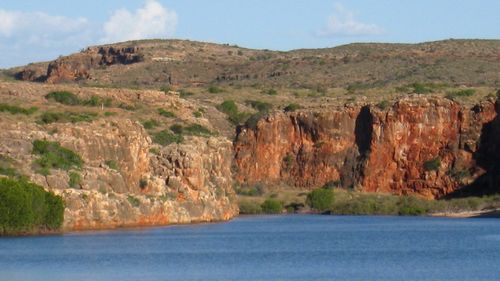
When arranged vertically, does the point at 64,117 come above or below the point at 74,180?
above

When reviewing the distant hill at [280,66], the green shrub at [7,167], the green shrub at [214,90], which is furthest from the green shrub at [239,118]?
the green shrub at [7,167]

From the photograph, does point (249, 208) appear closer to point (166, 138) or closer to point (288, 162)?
point (288, 162)

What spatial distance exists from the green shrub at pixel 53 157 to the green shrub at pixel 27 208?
4.00 metres

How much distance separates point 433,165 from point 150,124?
23.1m

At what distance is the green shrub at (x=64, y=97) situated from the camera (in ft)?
325

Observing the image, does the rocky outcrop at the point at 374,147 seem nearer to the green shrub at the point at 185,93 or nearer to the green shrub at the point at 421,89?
the green shrub at the point at 421,89

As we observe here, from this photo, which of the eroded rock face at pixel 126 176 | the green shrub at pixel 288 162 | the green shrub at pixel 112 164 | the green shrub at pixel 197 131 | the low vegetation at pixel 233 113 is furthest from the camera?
the low vegetation at pixel 233 113

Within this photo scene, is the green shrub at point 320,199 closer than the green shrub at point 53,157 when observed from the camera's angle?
No

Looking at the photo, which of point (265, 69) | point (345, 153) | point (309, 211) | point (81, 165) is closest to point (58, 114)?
Result: point (81, 165)

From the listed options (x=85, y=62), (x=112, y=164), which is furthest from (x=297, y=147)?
(x=85, y=62)

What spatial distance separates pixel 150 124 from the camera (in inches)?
3684

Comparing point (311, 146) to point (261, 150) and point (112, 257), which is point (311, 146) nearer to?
point (261, 150)

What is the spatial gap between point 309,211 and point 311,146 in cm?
887

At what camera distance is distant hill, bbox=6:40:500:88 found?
148000mm
